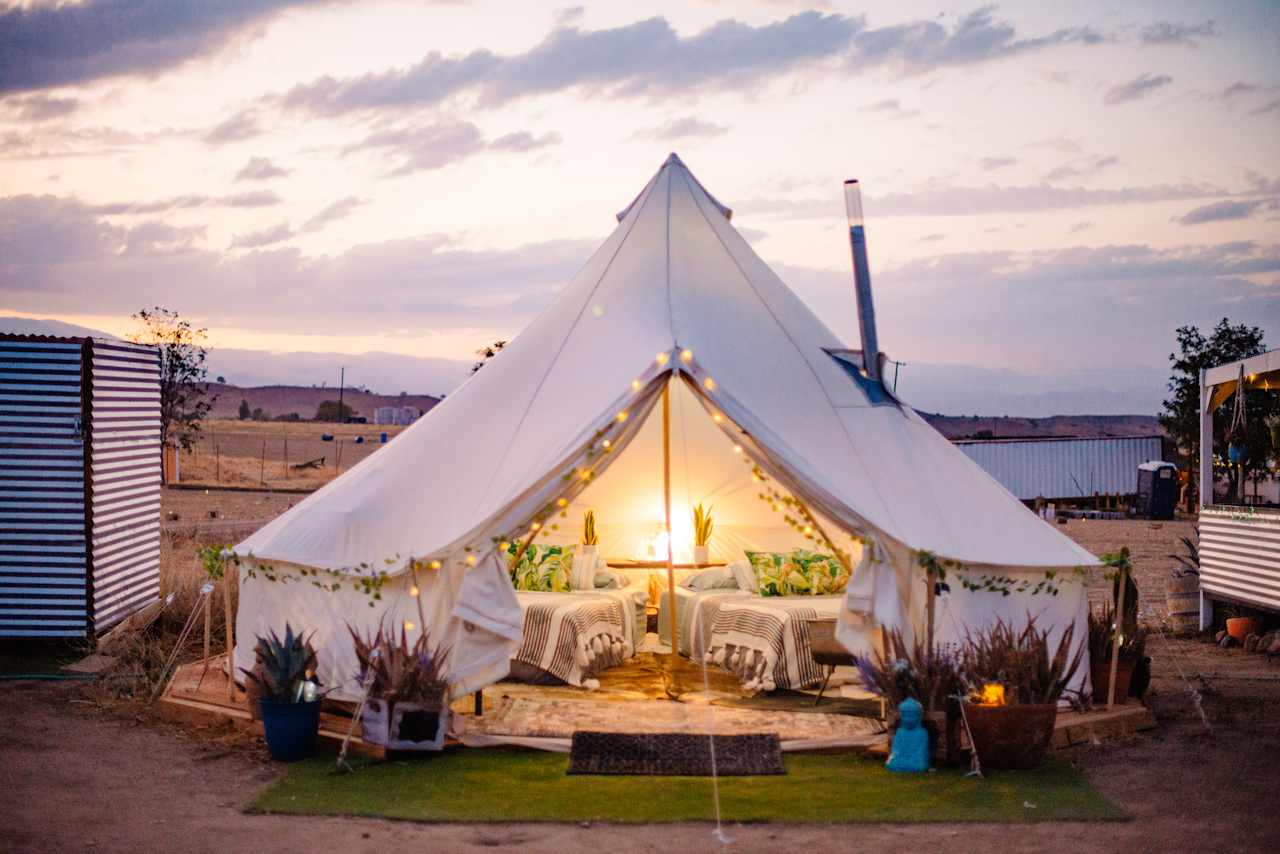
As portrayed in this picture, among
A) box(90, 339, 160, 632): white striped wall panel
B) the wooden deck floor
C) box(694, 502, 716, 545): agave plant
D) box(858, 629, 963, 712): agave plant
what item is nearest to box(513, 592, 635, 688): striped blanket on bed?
the wooden deck floor

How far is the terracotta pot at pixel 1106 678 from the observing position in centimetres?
732

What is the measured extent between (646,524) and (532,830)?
5646 mm

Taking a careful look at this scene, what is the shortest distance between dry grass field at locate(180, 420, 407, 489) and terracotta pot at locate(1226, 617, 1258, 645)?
10.3m

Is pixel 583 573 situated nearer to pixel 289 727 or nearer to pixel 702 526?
pixel 702 526

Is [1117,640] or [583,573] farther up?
[583,573]

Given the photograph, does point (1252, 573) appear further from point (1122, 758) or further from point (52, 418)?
point (52, 418)

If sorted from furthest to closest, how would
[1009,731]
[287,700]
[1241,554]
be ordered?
1. [1241,554]
2. [287,700]
3. [1009,731]

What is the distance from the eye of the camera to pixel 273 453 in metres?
38.4

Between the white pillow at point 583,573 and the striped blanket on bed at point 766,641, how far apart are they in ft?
3.58

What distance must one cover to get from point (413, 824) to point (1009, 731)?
286cm

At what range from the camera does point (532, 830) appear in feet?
17.4

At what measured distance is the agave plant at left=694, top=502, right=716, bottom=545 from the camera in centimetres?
1051

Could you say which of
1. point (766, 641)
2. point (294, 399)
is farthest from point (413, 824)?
point (294, 399)

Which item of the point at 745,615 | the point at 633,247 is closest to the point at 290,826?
the point at 745,615
